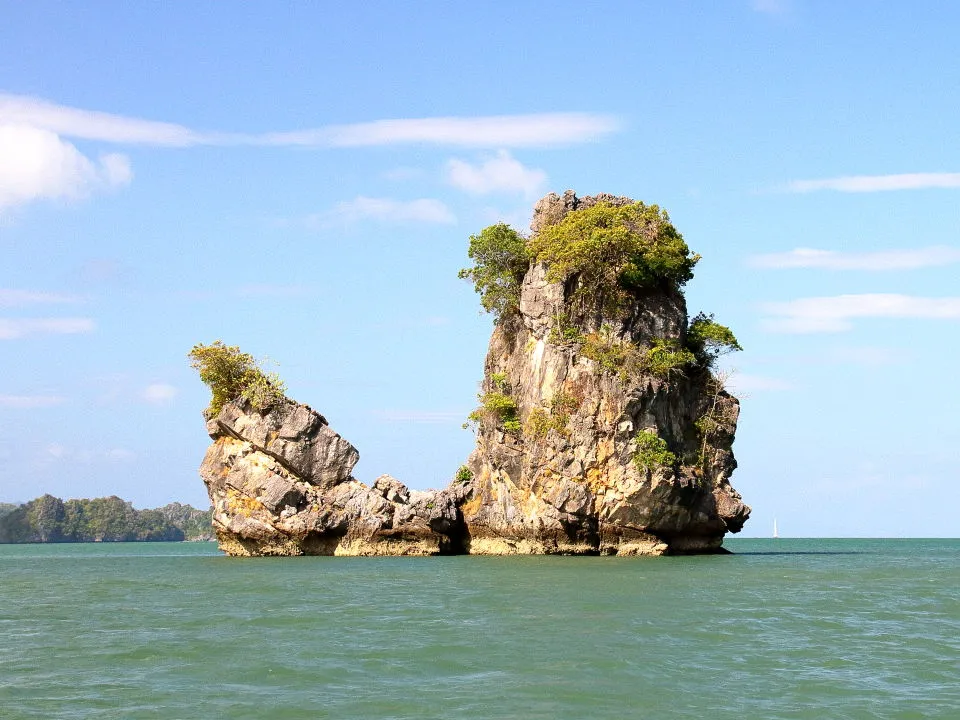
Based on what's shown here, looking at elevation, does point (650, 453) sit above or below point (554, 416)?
below

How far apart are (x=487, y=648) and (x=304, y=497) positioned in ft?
94.1

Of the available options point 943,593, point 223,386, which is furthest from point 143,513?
point 943,593

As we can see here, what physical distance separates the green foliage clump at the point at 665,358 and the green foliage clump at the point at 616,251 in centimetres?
244

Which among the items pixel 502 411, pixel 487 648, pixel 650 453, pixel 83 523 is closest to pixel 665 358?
pixel 650 453

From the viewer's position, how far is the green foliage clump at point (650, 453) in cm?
4141

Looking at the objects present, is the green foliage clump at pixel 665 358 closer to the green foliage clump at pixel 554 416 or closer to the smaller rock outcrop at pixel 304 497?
the green foliage clump at pixel 554 416

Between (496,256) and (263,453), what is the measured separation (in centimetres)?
1293

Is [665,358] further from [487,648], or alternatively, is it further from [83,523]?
[83,523]

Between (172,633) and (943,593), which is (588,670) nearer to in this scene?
(172,633)

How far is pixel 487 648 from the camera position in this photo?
18125 millimetres

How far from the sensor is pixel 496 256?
4669 centimetres

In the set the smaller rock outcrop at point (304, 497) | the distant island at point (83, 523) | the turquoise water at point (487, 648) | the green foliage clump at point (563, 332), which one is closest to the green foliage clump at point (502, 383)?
the green foliage clump at point (563, 332)

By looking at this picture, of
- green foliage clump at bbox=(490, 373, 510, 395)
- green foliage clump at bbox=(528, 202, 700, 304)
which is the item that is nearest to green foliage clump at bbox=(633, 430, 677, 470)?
green foliage clump at bbox=(528, 202, 700, 304)

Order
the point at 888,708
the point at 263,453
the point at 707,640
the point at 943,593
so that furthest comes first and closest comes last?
the point at 263,453 → the point at 943,593 → the point at 707,640 → the point at 888,708
